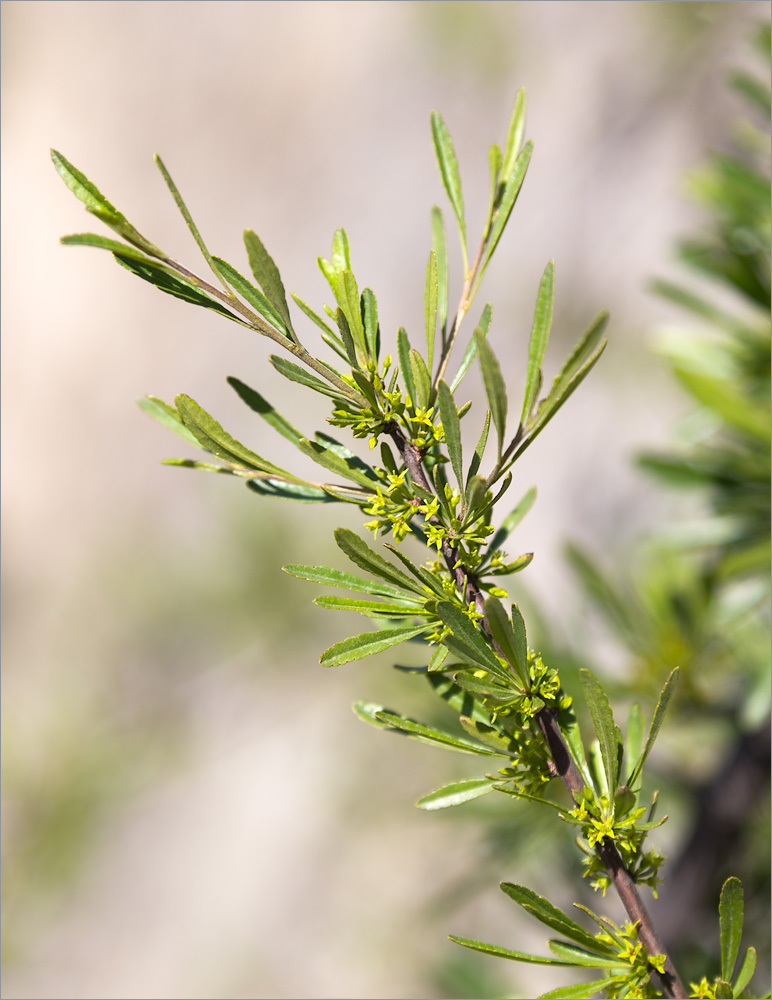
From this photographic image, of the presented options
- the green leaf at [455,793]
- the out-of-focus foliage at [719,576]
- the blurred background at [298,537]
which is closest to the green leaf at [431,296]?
the green leaf at [455,793]

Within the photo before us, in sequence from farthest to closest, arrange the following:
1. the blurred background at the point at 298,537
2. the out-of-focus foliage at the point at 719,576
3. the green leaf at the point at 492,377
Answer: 1. the blurred background at the point at 298,537
2. the out-of-focus foliage at the point at 719,576
3. the green leaf at the point at 492,377

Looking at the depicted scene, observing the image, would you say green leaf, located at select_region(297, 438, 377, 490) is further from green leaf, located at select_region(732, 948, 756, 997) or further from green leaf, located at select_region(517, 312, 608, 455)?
green leaf, located at select_region(732, 948, 756, 997)

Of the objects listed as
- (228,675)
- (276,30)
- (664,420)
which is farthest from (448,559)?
(276,30)

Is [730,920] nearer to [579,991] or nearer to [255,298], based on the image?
[579,991]

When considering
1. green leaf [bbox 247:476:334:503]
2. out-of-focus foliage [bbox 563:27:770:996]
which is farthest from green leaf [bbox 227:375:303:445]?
out-of-focus foliage [bbox 563:27:770:996]

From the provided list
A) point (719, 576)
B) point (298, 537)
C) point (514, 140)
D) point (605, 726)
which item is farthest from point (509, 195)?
point (298, 537)

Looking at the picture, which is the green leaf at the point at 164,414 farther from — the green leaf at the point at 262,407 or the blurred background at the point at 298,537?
the blurred background at the point at 298,537
